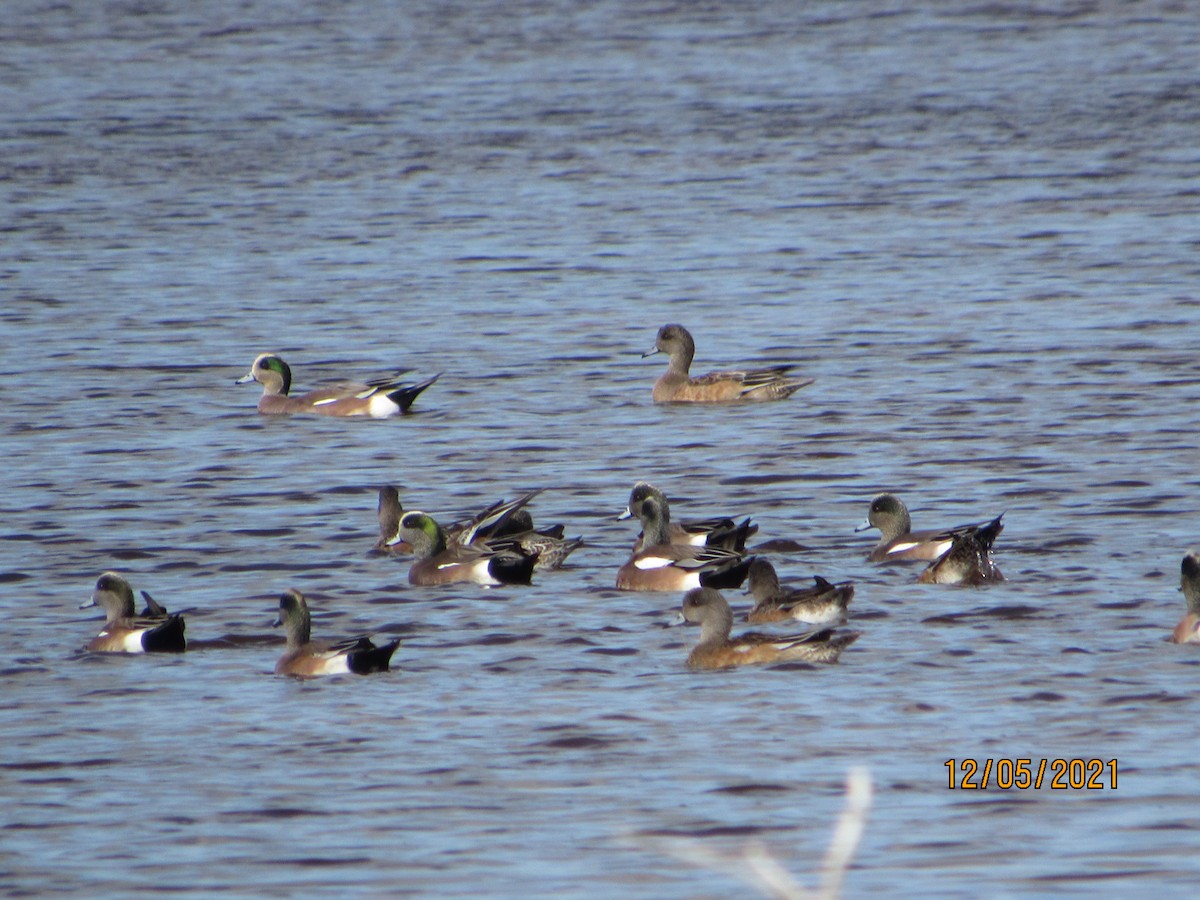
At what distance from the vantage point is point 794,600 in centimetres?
1343

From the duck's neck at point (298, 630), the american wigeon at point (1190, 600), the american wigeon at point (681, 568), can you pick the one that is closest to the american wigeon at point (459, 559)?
the american wigeon at point (681, 568)

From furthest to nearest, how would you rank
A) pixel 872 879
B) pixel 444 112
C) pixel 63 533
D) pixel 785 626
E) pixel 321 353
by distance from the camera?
1. pixel 444 112
2. pixel 321 353
3. pixel 63 533
4. pixel 785 626
5. pixel 872 879

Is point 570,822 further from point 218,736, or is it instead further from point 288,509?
point 288,509

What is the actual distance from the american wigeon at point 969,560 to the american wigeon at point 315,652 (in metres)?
3.36

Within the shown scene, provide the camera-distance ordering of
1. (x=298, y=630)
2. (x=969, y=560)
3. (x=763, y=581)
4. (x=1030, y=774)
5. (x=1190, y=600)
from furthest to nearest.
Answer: (x=969, y=560) < (x=763, y=581) < (x=298, y=630) < (x=1190, y=600) < (x=1030, y=774)

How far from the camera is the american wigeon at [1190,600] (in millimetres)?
12898

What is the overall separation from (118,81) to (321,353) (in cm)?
2633

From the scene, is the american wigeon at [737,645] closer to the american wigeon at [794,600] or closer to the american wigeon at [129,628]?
the american wigeon at [794,600]

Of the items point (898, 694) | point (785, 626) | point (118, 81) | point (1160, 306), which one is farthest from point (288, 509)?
point (118, 81)

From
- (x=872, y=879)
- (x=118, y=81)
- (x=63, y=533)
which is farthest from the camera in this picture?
(x=118, y=81)

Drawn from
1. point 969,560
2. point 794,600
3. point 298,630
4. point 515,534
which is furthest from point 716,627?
point 515,534

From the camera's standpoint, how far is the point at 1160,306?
82.8ft

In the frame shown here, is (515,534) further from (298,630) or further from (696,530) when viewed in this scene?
(298,630)

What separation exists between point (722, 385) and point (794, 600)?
8237mm
